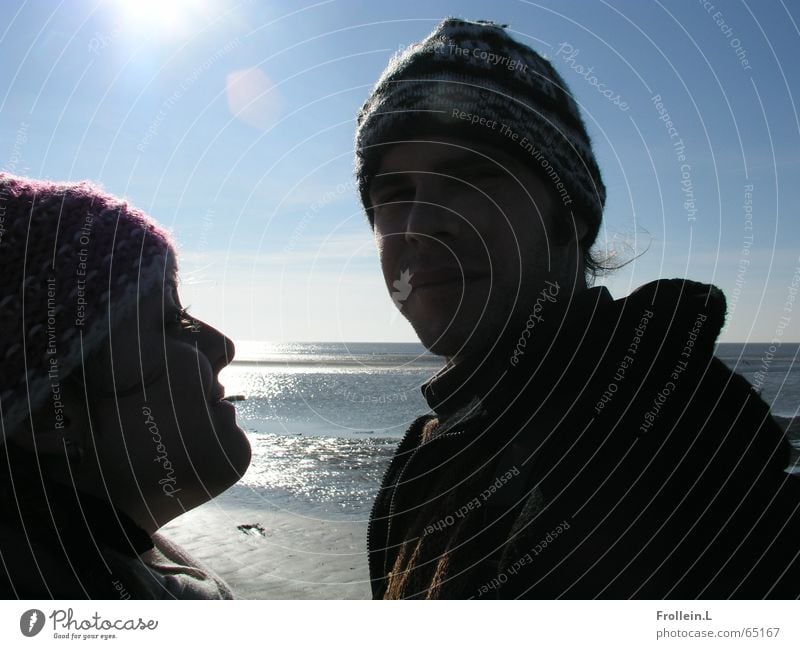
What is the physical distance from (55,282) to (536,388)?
1217 mm

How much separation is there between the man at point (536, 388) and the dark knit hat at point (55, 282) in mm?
789

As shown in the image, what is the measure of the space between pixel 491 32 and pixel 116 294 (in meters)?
1.37

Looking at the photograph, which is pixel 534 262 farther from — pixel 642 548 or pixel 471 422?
pixel 642 548

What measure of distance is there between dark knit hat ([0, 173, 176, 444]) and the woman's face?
0.07m

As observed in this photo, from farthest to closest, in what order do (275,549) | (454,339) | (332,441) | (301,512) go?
(332,441) → (301,512) → (275,549) → (454,339)

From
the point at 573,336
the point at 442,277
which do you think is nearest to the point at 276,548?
the point at 442,277

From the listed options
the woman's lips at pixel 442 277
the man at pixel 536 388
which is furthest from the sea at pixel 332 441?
the woman's lips at pixel 442 277

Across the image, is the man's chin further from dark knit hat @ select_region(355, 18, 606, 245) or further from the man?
dark knit hat @ select_region(355, 18, 606, 245)

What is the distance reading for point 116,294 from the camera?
1.48 meters

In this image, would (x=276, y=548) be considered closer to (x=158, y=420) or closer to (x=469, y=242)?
(x=158, y=420)

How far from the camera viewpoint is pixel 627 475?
3.99 ft

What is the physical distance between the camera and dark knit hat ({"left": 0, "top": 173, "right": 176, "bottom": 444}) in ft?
4.48

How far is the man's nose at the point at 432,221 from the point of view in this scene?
1635 mm

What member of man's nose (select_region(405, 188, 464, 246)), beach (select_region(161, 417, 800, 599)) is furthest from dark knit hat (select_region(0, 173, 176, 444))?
beach (select_region(161, 417, 800, 599))
